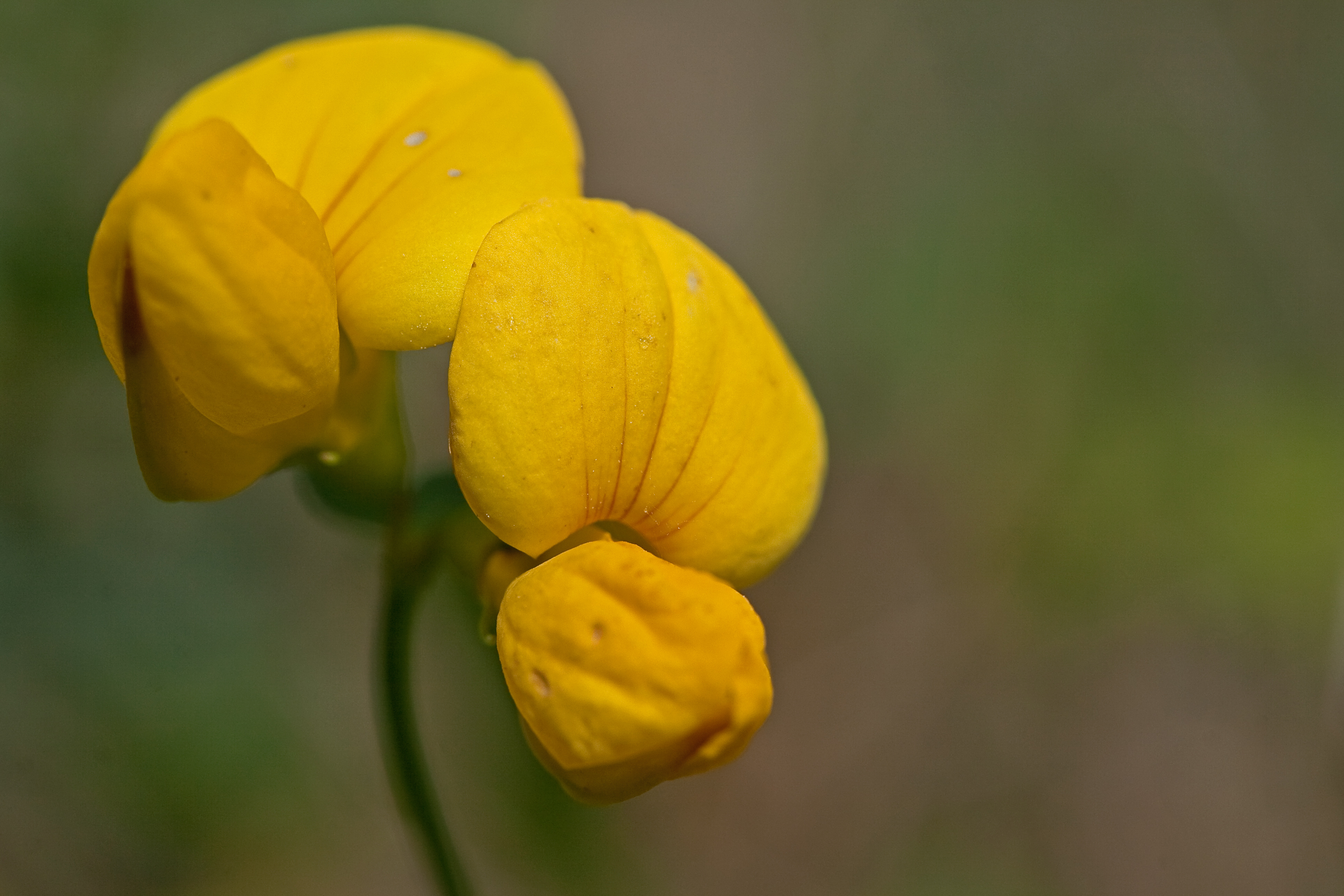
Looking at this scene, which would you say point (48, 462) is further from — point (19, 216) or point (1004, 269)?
point (1004, 269)

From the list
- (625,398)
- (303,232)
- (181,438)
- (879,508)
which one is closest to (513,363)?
(625,398)

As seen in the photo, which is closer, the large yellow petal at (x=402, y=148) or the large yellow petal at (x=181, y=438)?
the large yellow petal at (x=181, y=438)

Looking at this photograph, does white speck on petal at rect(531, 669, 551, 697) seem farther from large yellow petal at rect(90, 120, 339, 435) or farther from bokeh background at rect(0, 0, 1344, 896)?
bokeh background at rect(0, 0, 1344, 896)

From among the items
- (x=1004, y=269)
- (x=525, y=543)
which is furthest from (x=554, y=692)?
(x=1004, y=269)

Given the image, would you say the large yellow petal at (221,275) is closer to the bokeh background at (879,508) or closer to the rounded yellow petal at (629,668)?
the rounded yellow petal at (629,668)

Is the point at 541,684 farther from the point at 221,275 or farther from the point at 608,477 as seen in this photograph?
the point at 221,275

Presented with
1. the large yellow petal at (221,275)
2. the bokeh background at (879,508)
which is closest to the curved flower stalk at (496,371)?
the large yellow petal at (221,275)
